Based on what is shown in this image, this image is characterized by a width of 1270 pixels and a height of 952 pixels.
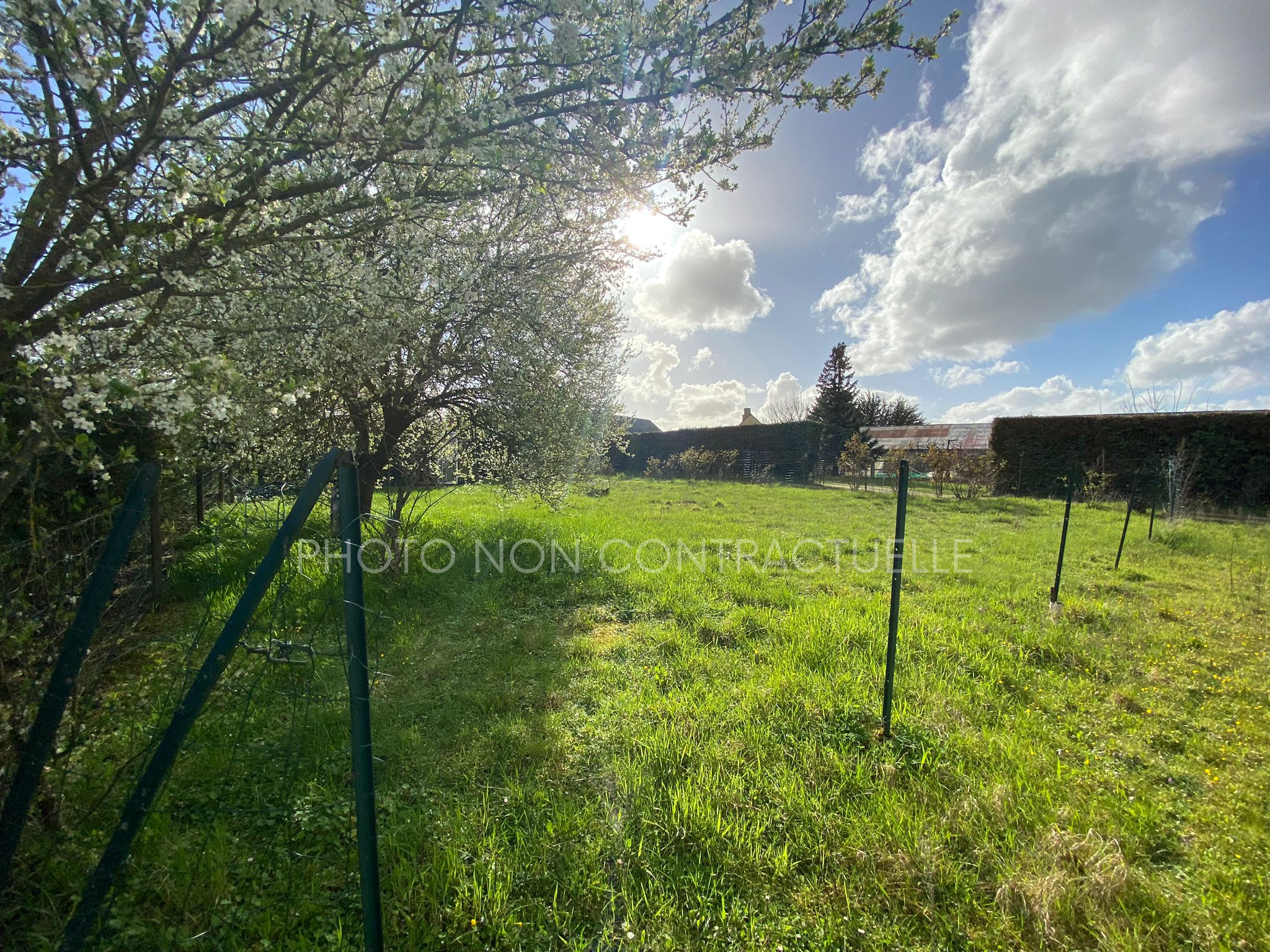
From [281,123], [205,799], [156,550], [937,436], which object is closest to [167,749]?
[205,799]

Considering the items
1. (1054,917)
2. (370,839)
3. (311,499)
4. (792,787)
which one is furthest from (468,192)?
(1054,917)

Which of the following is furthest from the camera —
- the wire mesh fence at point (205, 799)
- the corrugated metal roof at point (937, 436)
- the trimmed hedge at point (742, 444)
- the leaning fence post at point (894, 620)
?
the corrugated metal roof at point (937, 436)

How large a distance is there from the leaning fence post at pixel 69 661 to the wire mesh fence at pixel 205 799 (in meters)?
0.29

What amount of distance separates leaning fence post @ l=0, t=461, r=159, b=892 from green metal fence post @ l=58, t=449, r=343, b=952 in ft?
1.18

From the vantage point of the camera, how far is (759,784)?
2.63m

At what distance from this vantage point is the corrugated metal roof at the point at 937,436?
26.9 meters

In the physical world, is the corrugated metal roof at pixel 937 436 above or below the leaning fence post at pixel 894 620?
above

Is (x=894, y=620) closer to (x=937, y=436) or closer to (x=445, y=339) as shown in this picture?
(x=445, y=339)

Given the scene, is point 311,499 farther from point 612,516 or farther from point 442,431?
point 612,516

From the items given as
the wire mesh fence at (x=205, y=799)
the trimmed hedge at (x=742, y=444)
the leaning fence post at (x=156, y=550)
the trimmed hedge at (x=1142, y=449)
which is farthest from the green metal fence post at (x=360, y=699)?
the trimmed hedge at (x=742, y=444)

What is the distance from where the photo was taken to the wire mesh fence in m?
1.82

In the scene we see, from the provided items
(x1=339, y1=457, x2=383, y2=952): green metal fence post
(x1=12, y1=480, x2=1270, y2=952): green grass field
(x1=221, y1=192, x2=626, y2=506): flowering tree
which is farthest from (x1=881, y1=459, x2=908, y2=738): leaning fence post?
(x1=221, y1=192, x2=626, y2=506): flowering tree

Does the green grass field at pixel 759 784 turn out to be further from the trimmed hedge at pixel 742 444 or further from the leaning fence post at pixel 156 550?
the trimmed hedge at pixel 742 444

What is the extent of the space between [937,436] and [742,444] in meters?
13.4
